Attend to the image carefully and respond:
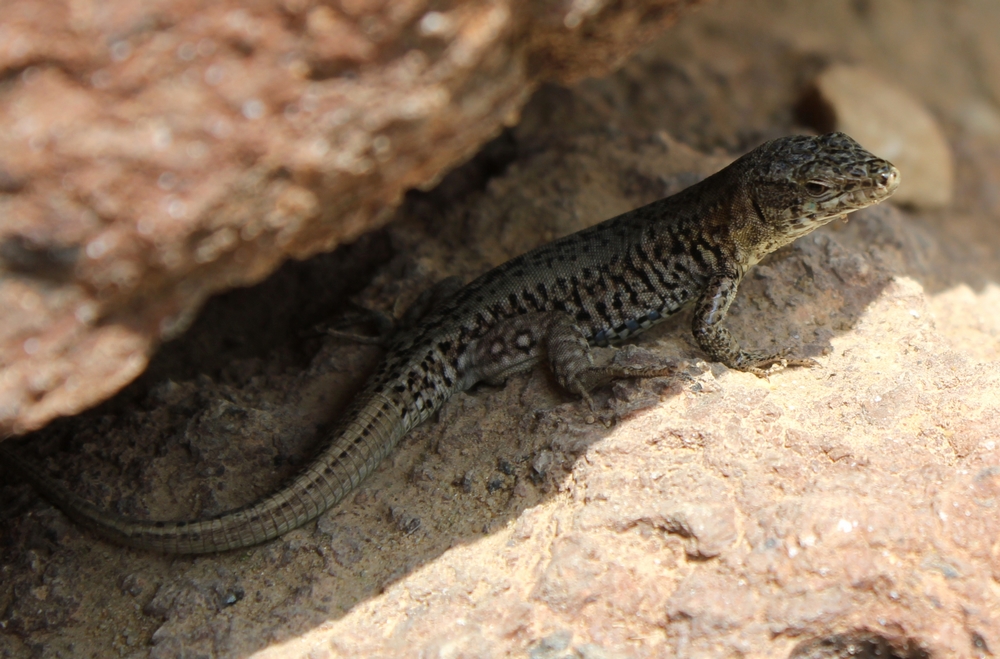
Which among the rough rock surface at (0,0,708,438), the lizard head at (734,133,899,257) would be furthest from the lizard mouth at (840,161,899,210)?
the rough rock surface at (0,0,708,438)

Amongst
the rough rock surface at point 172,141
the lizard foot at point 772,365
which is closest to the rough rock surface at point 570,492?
the lizard foot at point 772,365

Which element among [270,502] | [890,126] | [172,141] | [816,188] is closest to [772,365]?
[816,188]

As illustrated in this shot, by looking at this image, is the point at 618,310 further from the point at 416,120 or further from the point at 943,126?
the point at 943,126

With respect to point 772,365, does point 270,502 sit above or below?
below

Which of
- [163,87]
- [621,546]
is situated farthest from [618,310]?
[163,87]

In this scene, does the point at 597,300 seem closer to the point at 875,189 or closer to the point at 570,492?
the point at 570,492

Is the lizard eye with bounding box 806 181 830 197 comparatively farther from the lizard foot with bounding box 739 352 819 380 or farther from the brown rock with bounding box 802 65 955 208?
the brown rock with bounding box 802 65 955 208
